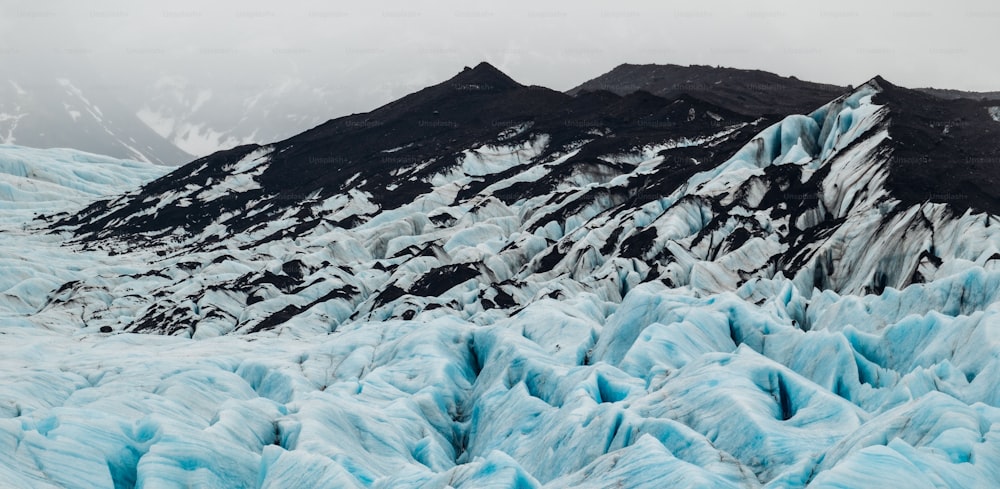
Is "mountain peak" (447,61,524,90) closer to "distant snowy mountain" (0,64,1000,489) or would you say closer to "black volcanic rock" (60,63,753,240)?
"black volcanic rock" (60,63,753,240)

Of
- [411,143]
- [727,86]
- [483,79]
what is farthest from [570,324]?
[727,86]

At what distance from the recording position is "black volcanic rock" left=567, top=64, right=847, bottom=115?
99438mm

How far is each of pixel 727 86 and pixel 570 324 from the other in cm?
9507

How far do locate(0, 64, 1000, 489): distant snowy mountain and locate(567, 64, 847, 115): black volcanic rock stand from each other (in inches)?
792

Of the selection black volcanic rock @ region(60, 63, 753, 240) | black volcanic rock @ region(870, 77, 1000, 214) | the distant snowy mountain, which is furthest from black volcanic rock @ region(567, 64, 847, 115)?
black volcanic rock @ region(870, 77, 1000, 214)

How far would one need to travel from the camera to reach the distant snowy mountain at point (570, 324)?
1800 cm

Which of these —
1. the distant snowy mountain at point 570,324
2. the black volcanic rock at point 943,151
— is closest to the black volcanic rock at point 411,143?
the distant snowy mountain at point 570,324

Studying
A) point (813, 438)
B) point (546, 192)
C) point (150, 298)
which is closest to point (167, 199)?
point (150, 298)

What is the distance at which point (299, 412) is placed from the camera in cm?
2327

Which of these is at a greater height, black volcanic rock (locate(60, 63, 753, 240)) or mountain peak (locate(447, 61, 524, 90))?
mountain peak (locate(447, 61, 524, 90))

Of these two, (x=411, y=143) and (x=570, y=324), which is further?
(x=411, y=143)

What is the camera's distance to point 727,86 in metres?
116

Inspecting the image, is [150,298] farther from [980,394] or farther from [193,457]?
[980,394]

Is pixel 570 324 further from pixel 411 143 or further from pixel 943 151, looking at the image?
pixel 411 143
